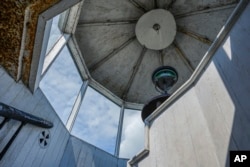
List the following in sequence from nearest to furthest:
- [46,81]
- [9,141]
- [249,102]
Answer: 1. [249,102]
2. [9,141]
3. [46,81]

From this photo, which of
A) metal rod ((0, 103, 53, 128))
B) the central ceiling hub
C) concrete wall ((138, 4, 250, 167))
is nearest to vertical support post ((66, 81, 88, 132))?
metal rod ((0, 103, 53, 128))

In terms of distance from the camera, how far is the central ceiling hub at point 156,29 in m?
5.09

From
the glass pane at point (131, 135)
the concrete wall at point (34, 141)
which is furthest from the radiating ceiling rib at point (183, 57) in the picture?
the concrete wall at point (34, 141)

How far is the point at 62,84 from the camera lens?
12.6ft

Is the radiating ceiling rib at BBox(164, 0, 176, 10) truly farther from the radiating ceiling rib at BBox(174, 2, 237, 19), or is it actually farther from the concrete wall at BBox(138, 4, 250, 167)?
the concrete wall at BBox(138, 4, 250, 167)

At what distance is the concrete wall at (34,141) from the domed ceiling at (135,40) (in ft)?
7.48

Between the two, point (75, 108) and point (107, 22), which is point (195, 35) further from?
point (75, 108)

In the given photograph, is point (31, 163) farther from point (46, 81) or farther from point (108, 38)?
point (108, 38)

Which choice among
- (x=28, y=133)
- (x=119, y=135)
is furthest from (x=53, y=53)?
(x=119, y=135)

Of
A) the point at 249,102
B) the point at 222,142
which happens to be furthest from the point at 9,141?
the point at 249,102

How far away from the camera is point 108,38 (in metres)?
5.36

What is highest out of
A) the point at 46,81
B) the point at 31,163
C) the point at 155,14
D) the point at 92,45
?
the point at 155,14

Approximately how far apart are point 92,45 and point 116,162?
2838mm

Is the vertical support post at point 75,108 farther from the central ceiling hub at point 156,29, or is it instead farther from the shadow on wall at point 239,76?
the shadow on wall at point 239,76
